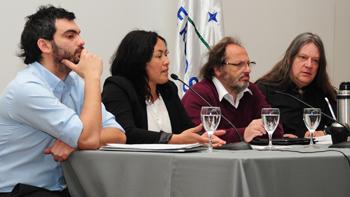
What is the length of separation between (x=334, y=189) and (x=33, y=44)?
1.31 meters

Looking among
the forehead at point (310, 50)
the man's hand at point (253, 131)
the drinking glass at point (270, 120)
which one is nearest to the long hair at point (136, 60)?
the man's hand at point (253, 131)

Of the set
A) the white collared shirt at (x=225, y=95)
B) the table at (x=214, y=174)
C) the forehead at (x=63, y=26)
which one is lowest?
the table at (x=214, y=174)

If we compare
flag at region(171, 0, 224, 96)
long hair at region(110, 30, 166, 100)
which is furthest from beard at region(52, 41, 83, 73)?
flag at region(171, 0, 224, 96)

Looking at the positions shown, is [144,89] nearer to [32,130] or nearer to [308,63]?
[32,130]

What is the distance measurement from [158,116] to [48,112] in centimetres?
98

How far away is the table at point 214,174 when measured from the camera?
5.30ft

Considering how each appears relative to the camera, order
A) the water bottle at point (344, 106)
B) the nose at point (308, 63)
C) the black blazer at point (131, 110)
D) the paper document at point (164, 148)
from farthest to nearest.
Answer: the nose at point (308, 63), the water bottle at point (344, 106), the black blazer at point (131, 110), the paper document at point (164, 148)

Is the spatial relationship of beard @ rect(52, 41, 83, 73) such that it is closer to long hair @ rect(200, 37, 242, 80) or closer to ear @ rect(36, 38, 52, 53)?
ear @ rect(36, 38, 52, 53)

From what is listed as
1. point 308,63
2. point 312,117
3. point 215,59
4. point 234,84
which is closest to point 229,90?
point 234,84

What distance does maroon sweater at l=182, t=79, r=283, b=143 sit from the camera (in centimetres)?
325

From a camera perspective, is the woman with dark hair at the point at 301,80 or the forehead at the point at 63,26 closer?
the forehead at the point at 63,26

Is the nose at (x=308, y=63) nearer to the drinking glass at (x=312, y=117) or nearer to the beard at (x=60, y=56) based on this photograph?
the drinking glass at (x=312, y=117)

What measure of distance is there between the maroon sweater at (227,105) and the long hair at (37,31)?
1.09 metres

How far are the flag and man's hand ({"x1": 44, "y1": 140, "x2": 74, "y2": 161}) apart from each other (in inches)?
82.0
